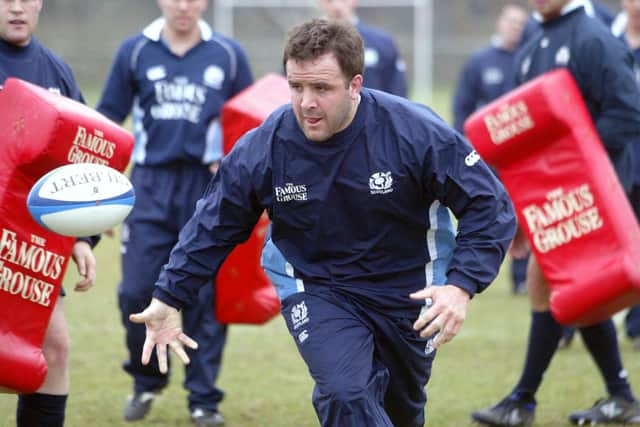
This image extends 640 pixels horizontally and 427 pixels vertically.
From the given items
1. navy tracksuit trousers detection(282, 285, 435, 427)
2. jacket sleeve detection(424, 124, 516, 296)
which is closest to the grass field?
navy tracksuit trousers detection(282, 285, 435, 427)

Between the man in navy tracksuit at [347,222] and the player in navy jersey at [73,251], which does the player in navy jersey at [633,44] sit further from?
the player in navy jersey at [73,251]

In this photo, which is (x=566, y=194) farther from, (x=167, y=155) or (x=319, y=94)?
(x=167, y=155)

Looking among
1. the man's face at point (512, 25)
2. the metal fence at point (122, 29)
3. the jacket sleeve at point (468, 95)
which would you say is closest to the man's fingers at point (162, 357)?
the jacket sleeve at point (468, 95)

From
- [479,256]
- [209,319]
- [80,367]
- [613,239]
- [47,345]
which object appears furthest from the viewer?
[80,367]

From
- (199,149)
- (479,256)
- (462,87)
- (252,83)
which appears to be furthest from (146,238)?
(462,87)

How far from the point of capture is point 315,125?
13.5 feet

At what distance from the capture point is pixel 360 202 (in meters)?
4.26

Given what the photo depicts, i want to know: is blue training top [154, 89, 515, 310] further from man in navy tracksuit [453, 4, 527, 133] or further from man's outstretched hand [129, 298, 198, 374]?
man in navy tracksuit [453, 4, 527, 133]

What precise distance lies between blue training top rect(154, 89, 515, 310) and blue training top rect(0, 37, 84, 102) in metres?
1.00

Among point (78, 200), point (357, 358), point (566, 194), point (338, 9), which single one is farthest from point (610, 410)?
point (338, 9)

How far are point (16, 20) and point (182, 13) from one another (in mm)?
1530

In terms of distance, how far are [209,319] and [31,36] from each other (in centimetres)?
198

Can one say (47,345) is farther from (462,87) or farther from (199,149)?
(462,87)

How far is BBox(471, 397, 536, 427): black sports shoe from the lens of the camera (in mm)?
5793
